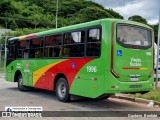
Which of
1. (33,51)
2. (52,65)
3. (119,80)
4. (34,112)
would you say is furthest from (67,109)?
(33,51)

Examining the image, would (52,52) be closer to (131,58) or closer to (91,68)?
(91,68)

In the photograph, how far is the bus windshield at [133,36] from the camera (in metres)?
11.0

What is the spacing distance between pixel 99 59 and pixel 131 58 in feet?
3.77

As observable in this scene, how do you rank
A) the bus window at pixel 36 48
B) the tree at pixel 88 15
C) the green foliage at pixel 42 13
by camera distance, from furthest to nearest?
1. the green foliage at pixel 42 13
2. the tree at pixel 88 15
3. the bus window at pixel 36 48

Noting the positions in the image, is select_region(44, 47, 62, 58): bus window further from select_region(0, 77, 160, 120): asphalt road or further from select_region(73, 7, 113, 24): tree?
select_region(73, 7, 113, 24): tree

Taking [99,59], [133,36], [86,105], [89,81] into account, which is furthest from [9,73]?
[133,36]

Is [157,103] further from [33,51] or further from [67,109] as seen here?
[33,51]

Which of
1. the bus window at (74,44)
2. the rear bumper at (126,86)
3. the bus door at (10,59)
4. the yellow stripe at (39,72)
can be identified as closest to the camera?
the rear bumper at (126,86)

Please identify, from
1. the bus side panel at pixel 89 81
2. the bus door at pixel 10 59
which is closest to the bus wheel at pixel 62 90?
the bus side panel at pixel 89 81

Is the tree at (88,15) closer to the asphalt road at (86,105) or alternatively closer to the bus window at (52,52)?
the bus window at (52,52)

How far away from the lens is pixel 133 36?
11.4 metres

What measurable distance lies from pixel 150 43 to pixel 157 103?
2.18 meters

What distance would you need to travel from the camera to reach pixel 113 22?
10805mm

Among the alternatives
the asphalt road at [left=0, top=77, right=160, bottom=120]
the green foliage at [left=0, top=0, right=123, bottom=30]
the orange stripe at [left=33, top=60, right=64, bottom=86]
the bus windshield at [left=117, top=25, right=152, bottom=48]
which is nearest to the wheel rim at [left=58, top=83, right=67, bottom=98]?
the asphalt road at [left=0, top=77, right=160, bottom=120]
